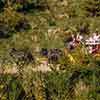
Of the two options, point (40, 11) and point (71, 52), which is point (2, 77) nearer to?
point (71, 52)

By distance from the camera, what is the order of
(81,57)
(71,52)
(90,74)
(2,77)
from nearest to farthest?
(2,77) < (90,74) < (81,57) < (71,52)

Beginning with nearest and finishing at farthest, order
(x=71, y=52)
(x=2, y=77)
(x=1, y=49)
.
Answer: (x=2, y=77), (x=71, y=52), (x=1, y=49)

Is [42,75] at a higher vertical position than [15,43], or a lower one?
higher

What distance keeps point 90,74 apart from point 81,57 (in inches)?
79.9

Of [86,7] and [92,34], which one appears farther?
[86,7]

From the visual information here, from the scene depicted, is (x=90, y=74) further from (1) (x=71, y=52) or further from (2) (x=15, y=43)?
(2) (x=15, y=43)

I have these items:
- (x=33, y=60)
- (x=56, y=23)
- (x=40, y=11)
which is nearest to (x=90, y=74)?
(x=33, y=60)

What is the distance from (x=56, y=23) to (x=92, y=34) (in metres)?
1.92

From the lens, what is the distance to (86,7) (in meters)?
15.0

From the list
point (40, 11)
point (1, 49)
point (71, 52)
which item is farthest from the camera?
point (40, 11)

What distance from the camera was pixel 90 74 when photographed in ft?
27.9

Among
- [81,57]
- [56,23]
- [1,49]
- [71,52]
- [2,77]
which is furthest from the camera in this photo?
[56,23]

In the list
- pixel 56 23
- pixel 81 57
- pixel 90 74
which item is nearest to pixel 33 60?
pixel 81 57

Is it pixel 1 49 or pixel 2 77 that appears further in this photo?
pixel 1 49
